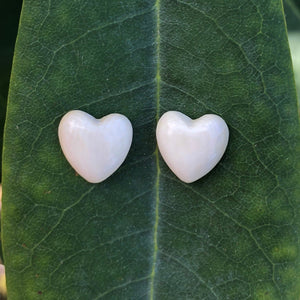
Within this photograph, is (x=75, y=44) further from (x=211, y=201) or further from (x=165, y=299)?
(x=165, y=299)

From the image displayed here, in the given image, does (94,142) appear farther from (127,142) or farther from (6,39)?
(6,39)

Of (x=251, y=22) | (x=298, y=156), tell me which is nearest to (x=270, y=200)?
(x=298, y=156)

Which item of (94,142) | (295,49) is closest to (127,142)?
(94,142)

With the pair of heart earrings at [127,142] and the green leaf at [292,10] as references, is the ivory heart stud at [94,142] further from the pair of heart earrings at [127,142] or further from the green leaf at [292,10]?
the green leaf at [292,10]

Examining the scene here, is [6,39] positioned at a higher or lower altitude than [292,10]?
higher

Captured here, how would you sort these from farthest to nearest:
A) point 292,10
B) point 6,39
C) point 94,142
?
point 292,10
point 6,39
point 94,142

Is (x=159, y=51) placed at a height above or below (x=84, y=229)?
above

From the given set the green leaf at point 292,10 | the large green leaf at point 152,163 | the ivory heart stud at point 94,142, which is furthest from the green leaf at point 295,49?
the ivory heart stud at point 94,142

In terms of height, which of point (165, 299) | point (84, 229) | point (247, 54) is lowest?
point (165, 299)
